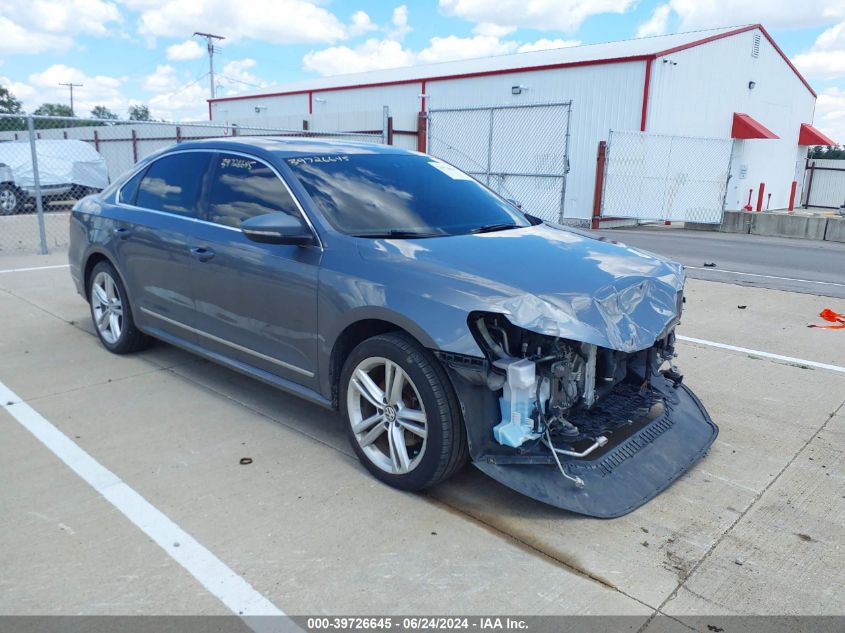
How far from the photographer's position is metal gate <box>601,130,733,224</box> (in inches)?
696

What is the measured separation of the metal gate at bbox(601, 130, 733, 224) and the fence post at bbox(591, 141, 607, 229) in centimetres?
23

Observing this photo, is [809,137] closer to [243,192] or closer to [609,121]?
[609,121]

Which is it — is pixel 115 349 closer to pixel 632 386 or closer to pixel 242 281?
pixel 242 281

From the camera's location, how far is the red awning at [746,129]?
78.2ft

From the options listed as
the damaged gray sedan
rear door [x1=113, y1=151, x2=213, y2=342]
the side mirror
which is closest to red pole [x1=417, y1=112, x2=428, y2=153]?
rear door [x1=113, y1=151, x2=213, y2=342]

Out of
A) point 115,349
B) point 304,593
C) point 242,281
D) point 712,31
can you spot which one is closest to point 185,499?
point 304,593

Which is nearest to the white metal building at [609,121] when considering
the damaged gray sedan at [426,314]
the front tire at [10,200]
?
the front tire at [10,200]

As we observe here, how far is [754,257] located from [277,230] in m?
11.9

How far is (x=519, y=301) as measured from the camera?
2959 mm

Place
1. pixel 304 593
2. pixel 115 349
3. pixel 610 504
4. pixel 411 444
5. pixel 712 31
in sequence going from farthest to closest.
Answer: pixel 712 31 → pixel 115 349 → pixel 411 444 → pixel 610 504 → pixel 304 593

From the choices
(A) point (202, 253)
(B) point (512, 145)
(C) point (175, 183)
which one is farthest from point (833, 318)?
(B) point (512, 145)

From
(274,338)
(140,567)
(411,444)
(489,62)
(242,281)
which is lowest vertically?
(140,567)

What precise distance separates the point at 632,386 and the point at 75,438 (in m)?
3.20

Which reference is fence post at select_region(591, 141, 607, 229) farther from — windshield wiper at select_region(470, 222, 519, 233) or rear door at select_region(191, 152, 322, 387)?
rear door at select_region(191, 152, 322, 387)
